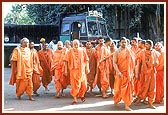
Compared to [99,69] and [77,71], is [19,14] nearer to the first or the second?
[99,69]

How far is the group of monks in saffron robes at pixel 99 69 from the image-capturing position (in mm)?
7918

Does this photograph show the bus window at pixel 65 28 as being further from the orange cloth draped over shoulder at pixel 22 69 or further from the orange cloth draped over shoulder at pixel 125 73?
the orange cloth draped over shoulder at pixel 125 73

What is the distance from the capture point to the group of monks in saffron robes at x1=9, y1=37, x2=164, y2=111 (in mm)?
7918

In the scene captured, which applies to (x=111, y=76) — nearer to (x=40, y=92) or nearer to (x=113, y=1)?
(x=40, y=92)

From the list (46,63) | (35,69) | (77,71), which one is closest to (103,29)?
(46,63)

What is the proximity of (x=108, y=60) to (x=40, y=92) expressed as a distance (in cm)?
247

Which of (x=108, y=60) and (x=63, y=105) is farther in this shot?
(x=108, y=60)

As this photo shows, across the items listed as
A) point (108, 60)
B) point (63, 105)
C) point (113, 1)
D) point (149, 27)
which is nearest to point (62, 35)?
point (149, 27)

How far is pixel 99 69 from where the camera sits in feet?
32.1

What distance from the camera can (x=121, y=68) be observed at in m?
7.91

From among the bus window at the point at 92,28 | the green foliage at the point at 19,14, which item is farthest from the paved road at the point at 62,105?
the green foliage at the point at 19,14

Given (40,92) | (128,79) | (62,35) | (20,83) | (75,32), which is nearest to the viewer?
(128,79)

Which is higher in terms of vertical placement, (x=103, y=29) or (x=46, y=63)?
(x=103, y=29)

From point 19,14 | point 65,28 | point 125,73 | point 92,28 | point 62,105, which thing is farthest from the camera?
point 19,14
